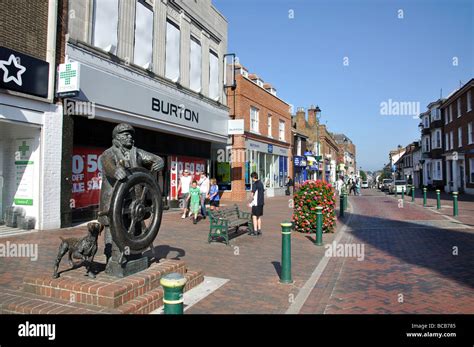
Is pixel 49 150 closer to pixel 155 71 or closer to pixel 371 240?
pixel 155 71

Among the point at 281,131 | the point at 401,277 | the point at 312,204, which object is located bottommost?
the point at 401,277

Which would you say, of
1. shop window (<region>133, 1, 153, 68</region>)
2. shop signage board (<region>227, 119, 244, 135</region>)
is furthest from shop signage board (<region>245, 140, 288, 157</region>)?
shop window (<region>133, 1, 153, 68</region>)

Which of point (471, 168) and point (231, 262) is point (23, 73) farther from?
point (471, 168)

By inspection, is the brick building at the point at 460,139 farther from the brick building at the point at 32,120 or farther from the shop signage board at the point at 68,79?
the brick building at the point at 32,120

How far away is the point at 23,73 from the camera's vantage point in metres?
8.62

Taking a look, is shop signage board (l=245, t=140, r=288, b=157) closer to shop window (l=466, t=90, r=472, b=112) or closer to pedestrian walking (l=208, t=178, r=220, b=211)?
pedestrian walking (l=208, t=178, r=220, b=211)

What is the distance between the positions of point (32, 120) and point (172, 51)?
25.0ft

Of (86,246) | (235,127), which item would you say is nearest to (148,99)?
(235,127)

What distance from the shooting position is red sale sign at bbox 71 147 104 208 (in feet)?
36.1

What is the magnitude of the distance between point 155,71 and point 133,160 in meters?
9.92

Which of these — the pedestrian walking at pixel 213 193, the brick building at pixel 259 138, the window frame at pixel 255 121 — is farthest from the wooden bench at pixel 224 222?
the window frame at pixel 255 121

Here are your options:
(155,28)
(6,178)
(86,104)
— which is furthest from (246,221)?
(155,28)

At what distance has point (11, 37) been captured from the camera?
27.7ft

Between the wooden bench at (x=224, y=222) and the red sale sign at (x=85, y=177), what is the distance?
175 inches
